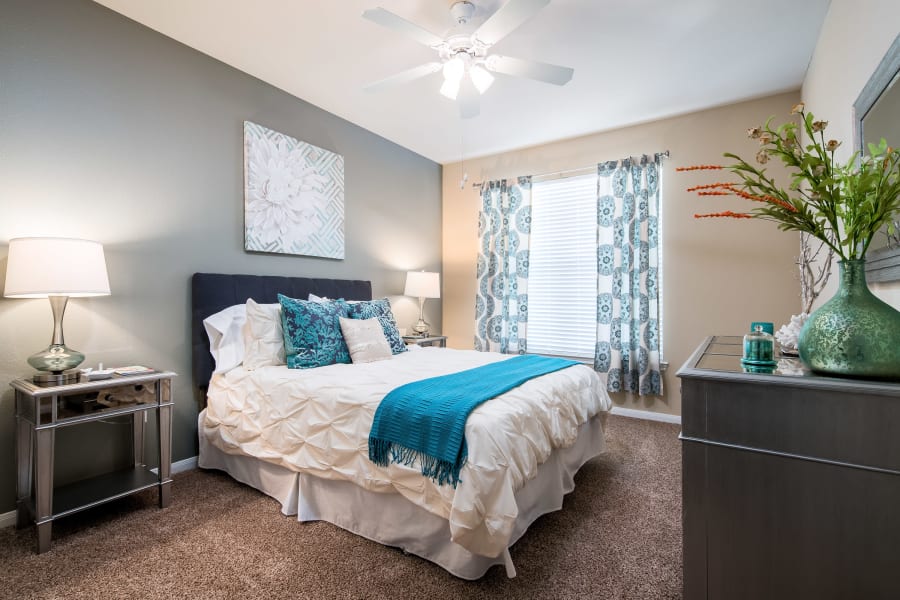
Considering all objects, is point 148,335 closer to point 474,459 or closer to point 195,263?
point 195,263

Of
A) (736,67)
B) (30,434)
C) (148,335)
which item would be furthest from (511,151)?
Result: (30,434)

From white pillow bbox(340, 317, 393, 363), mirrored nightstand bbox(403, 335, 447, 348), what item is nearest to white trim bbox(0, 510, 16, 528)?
white pillow bbox(340, 317, 393, 363)

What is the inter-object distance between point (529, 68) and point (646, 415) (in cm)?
328

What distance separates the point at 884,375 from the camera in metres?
1.01

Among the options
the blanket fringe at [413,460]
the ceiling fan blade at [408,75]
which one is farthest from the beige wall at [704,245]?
the blanket fringe at [413,460]

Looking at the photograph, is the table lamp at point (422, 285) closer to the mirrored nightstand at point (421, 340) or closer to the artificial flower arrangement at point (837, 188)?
the mirrored nightstand at point (421, 340)

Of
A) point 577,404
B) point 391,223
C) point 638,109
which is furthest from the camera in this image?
point 391,223

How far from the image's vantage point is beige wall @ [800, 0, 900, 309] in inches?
61.4

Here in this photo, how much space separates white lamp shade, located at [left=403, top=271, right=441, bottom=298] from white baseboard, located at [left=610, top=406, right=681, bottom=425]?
221 centimetres

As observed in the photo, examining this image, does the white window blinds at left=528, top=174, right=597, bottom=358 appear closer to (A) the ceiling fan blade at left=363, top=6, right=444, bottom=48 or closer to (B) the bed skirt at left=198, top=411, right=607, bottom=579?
(B) the bed skirt at left=198, top=411, right=607, bottom=579

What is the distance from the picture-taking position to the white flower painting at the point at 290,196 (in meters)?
3.29

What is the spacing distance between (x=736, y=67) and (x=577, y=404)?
2796 mm

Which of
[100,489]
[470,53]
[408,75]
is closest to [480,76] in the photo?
[470,53]

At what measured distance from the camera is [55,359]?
2111 mm
